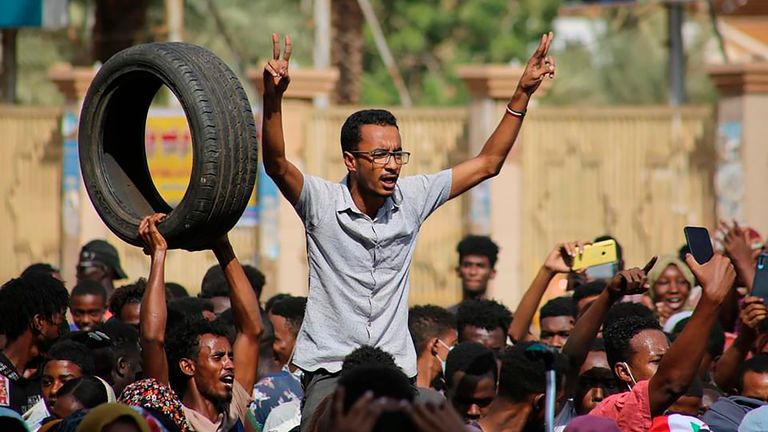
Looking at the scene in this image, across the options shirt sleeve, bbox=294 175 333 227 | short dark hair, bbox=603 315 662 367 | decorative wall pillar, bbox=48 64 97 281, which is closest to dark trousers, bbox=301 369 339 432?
shirt sleeve, bbox=294 175 333 227

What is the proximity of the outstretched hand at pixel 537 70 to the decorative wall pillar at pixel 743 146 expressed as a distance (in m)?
8.18

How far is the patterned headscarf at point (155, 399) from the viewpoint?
593 centimetres

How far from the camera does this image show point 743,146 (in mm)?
14391

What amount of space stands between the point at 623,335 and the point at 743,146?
8369mm

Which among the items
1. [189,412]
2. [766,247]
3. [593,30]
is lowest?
[189,412]

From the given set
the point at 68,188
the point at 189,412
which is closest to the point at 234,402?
the point at 189,412

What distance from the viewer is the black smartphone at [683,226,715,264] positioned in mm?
5926

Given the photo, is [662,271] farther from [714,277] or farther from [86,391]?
[86,391]

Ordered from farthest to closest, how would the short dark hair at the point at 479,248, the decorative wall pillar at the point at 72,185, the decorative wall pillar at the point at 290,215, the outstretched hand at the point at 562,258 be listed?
the decorative wall pillar at the point at 72,185 < the decorative wall pillar at the point at 290,215 < the short dark hair at the point at 479,248 < the outstretched hand at the point at 562,258

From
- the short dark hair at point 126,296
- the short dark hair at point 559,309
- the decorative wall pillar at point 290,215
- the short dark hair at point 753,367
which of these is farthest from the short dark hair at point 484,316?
the decorative wall pillar at point 290,215

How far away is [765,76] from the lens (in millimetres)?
14367

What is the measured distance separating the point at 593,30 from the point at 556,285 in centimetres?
2743

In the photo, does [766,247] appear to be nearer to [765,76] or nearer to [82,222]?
[765,76]

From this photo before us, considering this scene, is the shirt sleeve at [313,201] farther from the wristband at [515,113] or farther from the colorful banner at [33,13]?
the colorful banner at [33,13]
